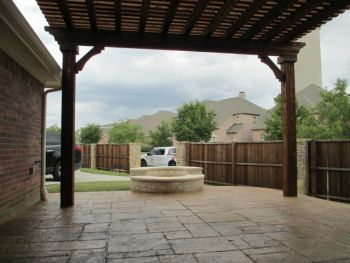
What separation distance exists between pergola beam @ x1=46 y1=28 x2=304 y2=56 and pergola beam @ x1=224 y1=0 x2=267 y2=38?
36 centimetres

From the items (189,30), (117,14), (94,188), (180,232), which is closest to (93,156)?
(94,188)

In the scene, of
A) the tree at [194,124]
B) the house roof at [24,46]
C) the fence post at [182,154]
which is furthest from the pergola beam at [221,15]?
the tree at [194,124]

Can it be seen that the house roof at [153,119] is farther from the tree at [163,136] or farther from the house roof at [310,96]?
the house roof at [310,96]

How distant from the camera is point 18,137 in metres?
6.17

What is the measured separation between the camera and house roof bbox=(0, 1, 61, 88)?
414cm

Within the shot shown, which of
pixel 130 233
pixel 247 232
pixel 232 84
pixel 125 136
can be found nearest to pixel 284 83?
pixel 247 232

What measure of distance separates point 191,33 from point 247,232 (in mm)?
4214

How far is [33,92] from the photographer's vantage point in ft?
23.6

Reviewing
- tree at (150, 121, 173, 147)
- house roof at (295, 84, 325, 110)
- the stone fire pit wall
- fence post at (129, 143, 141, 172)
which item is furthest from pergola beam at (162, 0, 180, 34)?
tree at (150, 121, 173, 147)

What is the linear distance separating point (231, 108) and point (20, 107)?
116ft

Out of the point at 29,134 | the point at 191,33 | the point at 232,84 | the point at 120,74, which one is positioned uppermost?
the point at 232,84

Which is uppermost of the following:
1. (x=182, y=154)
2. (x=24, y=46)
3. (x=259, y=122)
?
(x=259, y=122)

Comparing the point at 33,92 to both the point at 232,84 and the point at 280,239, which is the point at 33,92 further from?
the point at 232,84

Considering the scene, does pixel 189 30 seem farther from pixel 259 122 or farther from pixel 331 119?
pixel 259 122
